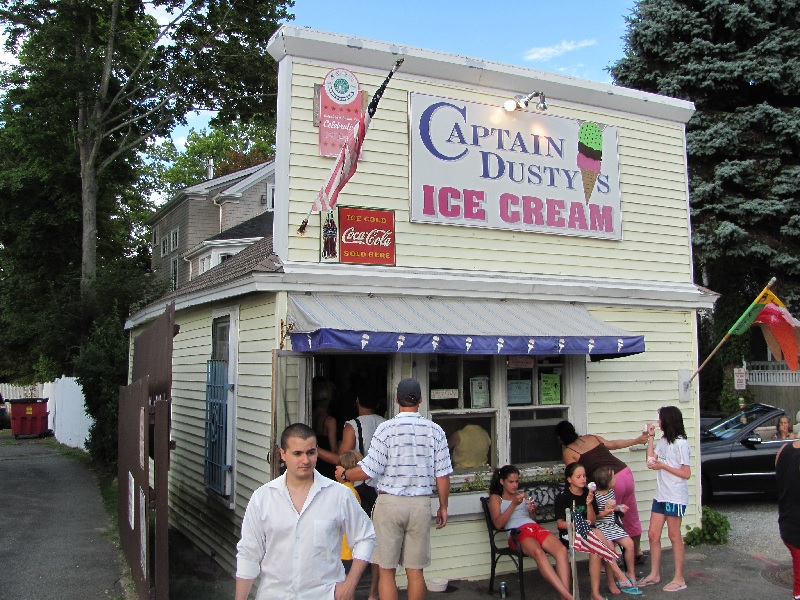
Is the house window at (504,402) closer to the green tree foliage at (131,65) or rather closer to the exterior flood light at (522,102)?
the exterior flood light at (522,102)

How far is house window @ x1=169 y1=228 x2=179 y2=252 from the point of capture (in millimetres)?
29984

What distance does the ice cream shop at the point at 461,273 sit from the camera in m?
6.97

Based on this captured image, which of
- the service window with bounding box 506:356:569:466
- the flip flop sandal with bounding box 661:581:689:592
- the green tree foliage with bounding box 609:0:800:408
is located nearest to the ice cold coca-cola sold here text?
the service window with bounding box 506:356:569:466

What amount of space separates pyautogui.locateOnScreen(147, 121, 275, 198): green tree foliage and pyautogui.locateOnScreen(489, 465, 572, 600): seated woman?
3965 cm

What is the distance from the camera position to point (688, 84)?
20.0m

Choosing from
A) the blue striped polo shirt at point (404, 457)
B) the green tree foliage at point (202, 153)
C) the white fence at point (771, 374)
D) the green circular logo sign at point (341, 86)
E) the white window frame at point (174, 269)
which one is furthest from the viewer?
the green tree foliage at point (202, 153)

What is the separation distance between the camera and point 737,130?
63.6ft

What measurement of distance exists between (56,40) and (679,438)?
21.0 m

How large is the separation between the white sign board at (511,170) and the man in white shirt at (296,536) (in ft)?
14.9

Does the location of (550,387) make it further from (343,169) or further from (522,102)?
(343,169)

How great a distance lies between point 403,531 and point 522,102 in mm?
5041

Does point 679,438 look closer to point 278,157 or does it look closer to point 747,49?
point 278,157

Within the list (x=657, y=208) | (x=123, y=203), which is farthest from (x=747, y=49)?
(x=123, y=203)

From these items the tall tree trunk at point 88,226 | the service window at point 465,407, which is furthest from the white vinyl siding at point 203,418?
the tall tree trunk at point 88,226
